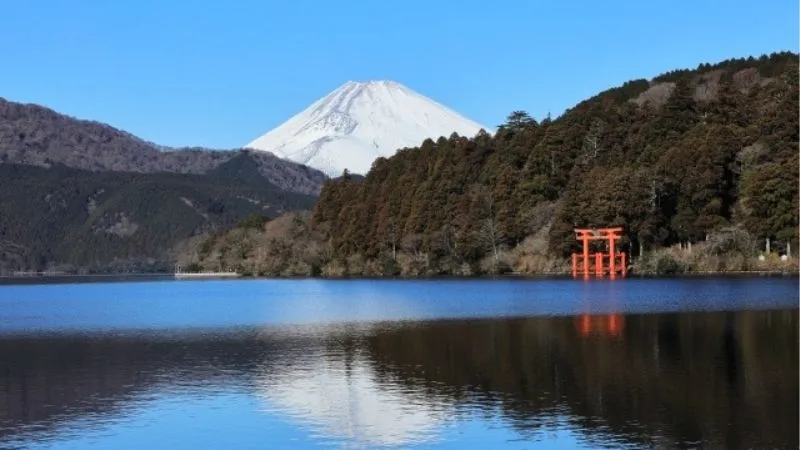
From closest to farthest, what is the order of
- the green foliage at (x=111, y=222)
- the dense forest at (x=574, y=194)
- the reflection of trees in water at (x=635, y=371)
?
the reflection of trees in water at (x=635, y=371) < the dense forest at (x=574, y=194) < the green foliage at (x=111, y=222)

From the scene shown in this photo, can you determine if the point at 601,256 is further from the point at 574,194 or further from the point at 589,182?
the point at 589,182

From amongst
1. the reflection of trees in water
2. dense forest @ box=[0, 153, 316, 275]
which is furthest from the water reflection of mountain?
dense forest @ box=[0, 153, 316, 275]

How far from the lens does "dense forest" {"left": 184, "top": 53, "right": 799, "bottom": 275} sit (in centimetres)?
6031

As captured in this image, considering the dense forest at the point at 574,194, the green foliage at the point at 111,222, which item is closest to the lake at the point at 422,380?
the dense forest at the point at 574,194

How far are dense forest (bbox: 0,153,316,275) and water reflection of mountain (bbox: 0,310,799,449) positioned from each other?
14963cm

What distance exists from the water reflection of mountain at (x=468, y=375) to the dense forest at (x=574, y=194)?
3443 centimetres

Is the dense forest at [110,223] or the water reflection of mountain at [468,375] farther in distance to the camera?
the dense forest at [110,223]

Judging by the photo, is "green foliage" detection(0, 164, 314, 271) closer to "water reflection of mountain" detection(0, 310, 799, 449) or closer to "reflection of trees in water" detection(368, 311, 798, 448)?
"water reflection of mountain" detection(0, 310, 799, 449)

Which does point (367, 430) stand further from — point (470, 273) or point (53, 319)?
point (470, 273)

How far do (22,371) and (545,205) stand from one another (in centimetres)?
5526

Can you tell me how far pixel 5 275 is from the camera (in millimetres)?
174375

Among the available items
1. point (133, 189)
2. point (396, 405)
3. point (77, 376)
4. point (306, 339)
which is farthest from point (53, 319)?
point (133, 189)

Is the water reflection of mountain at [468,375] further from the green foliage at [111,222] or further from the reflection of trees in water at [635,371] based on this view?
the green foliage at [111,222]

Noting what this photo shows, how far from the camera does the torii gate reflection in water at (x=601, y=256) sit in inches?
2456
